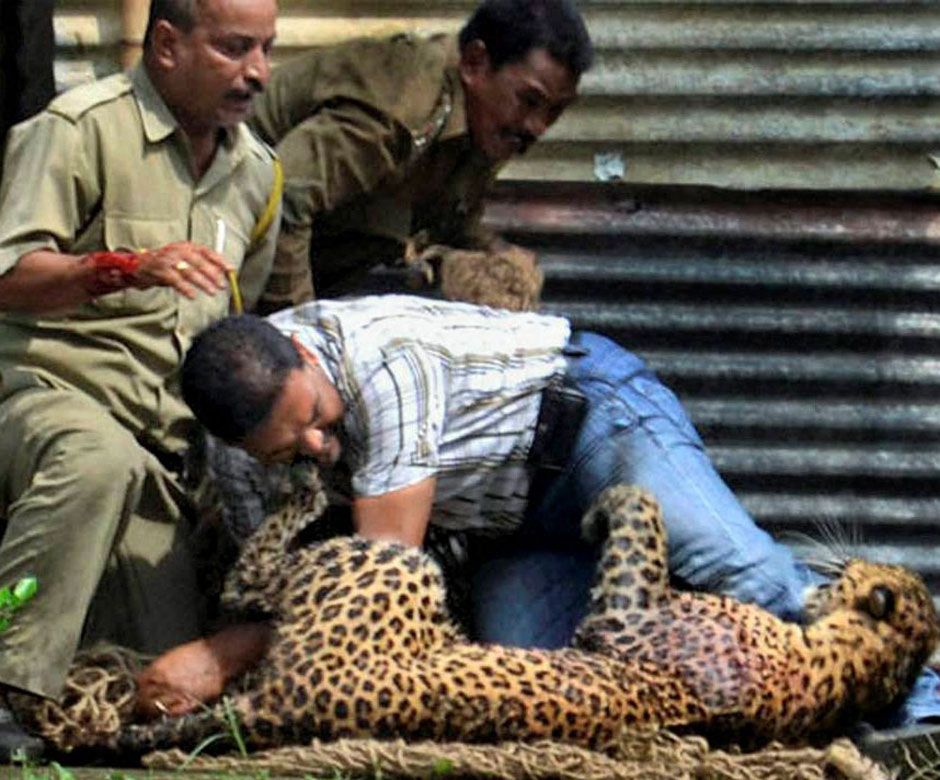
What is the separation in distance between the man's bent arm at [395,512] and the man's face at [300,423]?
0.46ft

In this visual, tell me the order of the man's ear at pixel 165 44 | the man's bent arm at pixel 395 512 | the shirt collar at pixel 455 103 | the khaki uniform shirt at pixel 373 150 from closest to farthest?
the man's bent arm at pixel 395 512, the man's ear at pixel 165 44, the khaki uniform shirt at pixel 373 150, the shirt collar at pixel 455 103

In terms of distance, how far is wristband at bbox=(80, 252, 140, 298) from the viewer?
5.75 m

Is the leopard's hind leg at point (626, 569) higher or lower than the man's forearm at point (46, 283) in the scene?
lower

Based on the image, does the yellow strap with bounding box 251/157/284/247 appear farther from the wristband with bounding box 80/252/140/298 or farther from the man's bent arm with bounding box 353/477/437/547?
the man's bent arm with bounding box 353/477/437/547

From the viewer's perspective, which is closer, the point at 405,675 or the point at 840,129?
the point at 405,675

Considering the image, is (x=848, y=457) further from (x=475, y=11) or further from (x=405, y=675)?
(x=405, y=675)

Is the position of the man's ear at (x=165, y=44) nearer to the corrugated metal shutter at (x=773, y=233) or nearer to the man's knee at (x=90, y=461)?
the man's knee at (x=90, y=461)

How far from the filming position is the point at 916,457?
25.1 ft

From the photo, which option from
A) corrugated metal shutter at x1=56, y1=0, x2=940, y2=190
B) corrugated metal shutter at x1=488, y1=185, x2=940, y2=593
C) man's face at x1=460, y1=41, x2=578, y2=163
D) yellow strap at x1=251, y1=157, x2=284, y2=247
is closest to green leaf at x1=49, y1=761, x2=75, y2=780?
yellow strap at x1=251, y1=157, x2=284, y2=247

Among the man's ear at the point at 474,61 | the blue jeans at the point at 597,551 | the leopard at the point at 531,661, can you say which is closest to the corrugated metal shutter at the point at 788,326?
the man's ear at the point at 474,61

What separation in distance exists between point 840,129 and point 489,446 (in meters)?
1.91

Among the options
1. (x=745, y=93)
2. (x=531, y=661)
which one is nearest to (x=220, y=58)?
(x=531, y=661)

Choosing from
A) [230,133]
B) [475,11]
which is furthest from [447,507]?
[475,11]

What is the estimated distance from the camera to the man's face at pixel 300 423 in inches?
228
